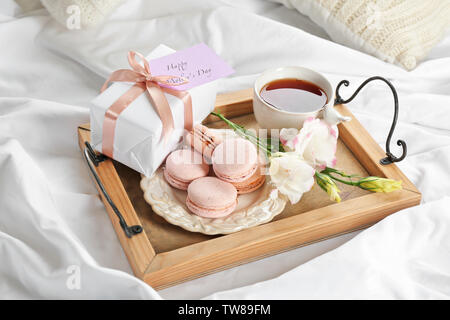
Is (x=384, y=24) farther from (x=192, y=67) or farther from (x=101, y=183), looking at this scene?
(x=101, y=183)

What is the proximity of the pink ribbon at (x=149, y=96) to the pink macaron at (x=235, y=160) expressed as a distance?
94mm

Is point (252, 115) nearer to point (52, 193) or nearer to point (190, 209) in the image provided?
point (190, 209)

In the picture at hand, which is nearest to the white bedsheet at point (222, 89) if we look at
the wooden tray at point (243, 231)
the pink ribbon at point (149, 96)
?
the wooden tray at point (243, 231)

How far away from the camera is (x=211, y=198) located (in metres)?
0.78

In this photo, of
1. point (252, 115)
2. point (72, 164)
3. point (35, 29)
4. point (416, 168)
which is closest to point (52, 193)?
point (72, 164)

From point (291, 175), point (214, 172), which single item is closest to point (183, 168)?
point (214, 172)

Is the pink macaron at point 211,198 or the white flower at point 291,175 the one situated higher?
the white flower at point 291,175

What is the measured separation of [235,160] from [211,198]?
0.08 meters

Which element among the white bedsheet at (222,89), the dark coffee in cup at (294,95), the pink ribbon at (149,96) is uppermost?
the pink ribbon at (149,96)

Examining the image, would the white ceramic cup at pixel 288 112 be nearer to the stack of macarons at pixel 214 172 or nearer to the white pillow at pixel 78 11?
the stack of macarons at pixel 214 172

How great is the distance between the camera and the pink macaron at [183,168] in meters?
0.82

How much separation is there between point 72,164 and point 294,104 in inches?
16.5

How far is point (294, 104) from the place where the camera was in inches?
35.9
